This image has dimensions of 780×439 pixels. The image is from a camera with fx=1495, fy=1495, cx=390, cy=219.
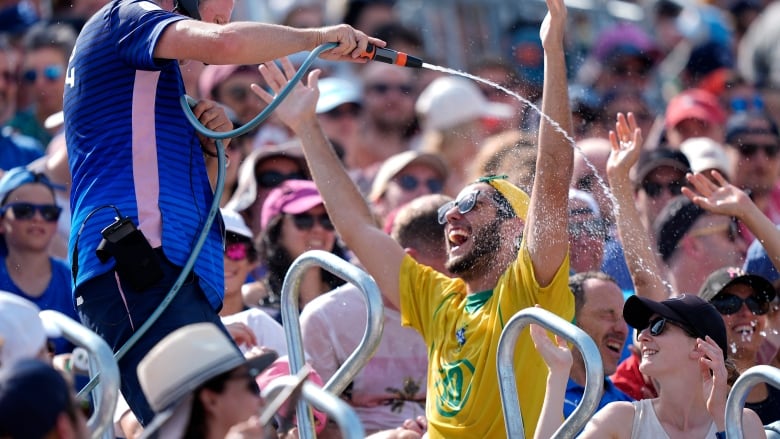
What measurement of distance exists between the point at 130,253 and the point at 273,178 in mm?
3928

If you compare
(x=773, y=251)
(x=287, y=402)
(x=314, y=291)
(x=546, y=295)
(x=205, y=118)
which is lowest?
(x=314, y=291)

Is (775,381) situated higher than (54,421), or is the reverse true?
(54,421)

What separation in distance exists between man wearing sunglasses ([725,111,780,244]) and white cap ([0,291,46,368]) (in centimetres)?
600

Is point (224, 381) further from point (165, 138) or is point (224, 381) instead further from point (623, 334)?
point (623, 334)

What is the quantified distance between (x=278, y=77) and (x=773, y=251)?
7.69ft

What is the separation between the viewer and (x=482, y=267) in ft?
19.7

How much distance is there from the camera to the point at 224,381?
402 cm

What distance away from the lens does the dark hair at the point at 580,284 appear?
6805 mm

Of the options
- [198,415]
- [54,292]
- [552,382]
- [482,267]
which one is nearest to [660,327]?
[552,382]

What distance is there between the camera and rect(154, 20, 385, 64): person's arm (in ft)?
15.3

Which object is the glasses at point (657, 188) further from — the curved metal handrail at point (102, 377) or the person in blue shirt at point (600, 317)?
the curved metal handrail at point (102, 377)

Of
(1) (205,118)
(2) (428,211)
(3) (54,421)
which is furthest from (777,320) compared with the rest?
(3) (54,421)

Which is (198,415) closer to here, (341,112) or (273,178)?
(273,178)

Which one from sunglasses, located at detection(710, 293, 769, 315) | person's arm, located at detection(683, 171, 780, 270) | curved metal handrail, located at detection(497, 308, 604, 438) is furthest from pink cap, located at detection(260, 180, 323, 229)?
curved metal handrail, located at detection(497, 308, 604, 438)
